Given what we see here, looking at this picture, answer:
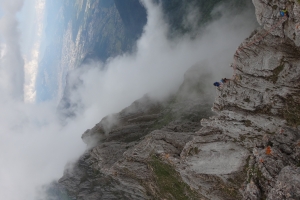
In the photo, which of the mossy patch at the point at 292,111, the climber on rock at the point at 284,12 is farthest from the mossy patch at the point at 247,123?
the climber on rock at the point at 284,12

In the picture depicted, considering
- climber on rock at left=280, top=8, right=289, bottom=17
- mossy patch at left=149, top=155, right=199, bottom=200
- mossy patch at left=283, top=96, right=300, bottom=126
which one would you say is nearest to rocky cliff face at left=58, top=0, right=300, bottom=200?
mossy patch at left=283, top=96, right=300, bottom=126

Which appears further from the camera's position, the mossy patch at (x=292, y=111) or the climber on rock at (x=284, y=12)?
the mossy patch at (x=292, y=111)

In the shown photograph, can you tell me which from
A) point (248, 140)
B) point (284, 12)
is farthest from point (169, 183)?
point (284, 12)

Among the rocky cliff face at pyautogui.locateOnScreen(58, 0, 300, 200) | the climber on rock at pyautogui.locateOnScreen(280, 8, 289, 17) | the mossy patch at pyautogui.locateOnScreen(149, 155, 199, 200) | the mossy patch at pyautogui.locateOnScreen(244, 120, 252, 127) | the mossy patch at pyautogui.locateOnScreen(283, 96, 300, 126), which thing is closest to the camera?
the climber on rock at pyautogui.locateOnScreen(280, 8, 289, 17)

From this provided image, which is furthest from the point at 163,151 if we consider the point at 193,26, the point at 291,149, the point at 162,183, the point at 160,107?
the point at 193,26

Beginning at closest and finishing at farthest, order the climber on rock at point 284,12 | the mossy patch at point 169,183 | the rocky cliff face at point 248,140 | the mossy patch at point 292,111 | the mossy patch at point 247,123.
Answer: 1. the climber on rock at point 284,12
2. the rocky cliff face at point 248,140
3. the mossy patch at point 292,111
4. the mossy patch at point 247,123
5. the mossy patch at point 169,183

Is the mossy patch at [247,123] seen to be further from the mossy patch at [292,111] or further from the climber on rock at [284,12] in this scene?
the climber on rock at [284,12]

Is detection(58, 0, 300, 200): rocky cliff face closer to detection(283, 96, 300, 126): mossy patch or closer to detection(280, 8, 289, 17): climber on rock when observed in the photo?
detection(283, 96, 300, 126): mossy patch

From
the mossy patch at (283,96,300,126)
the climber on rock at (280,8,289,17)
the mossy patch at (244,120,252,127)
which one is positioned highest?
the climber on rock at (280,8,289,17)

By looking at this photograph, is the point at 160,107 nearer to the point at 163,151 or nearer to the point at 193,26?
the point at 163,151
